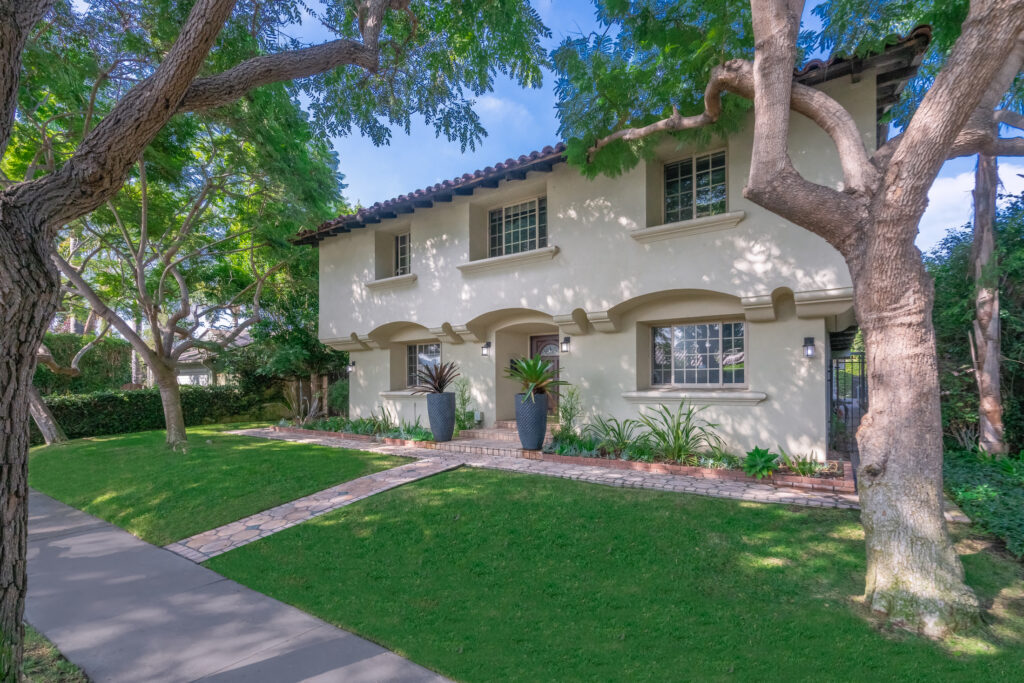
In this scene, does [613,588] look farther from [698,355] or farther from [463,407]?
[463,407]

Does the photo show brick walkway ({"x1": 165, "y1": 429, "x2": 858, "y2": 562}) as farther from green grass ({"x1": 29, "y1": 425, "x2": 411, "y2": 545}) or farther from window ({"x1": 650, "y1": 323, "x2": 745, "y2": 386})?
window ({"x1": 650, "y1": 323, "x2": 745, "y2": 386})

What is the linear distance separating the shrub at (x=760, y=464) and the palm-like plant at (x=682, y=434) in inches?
39.7

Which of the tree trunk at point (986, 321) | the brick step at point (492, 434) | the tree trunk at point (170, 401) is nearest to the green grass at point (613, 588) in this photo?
the tree trunk at point (986, 321)

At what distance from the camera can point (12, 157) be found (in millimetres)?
11047

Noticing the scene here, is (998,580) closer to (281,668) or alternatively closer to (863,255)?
(863,255)

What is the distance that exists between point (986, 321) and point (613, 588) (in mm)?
7954

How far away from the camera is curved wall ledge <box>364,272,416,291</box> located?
12.9m

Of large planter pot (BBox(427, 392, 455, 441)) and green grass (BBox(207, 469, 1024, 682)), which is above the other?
large planter pot (BBox(427, 392, 455, 441))

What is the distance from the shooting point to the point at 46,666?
12.0ft

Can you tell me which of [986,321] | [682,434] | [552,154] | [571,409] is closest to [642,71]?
[552,154]

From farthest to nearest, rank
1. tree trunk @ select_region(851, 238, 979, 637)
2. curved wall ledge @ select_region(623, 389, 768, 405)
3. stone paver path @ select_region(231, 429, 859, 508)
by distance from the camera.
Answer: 1. curved wall ledge @ select_region(623, 389, 768, 405)
2. stone paver path @ select_region(231, 429, 859, 508)
3. tree trunk @ select_region(851, 238, 979, 637)

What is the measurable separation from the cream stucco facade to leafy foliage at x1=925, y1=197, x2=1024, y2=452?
5.90ft

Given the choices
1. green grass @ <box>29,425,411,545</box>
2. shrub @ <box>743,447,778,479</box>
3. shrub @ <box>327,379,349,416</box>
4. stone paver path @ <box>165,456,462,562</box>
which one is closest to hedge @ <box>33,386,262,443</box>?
green grass @ <box>29,425,411,545</box>

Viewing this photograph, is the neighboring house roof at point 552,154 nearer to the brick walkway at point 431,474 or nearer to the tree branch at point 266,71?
the tree branch at point 266,71
